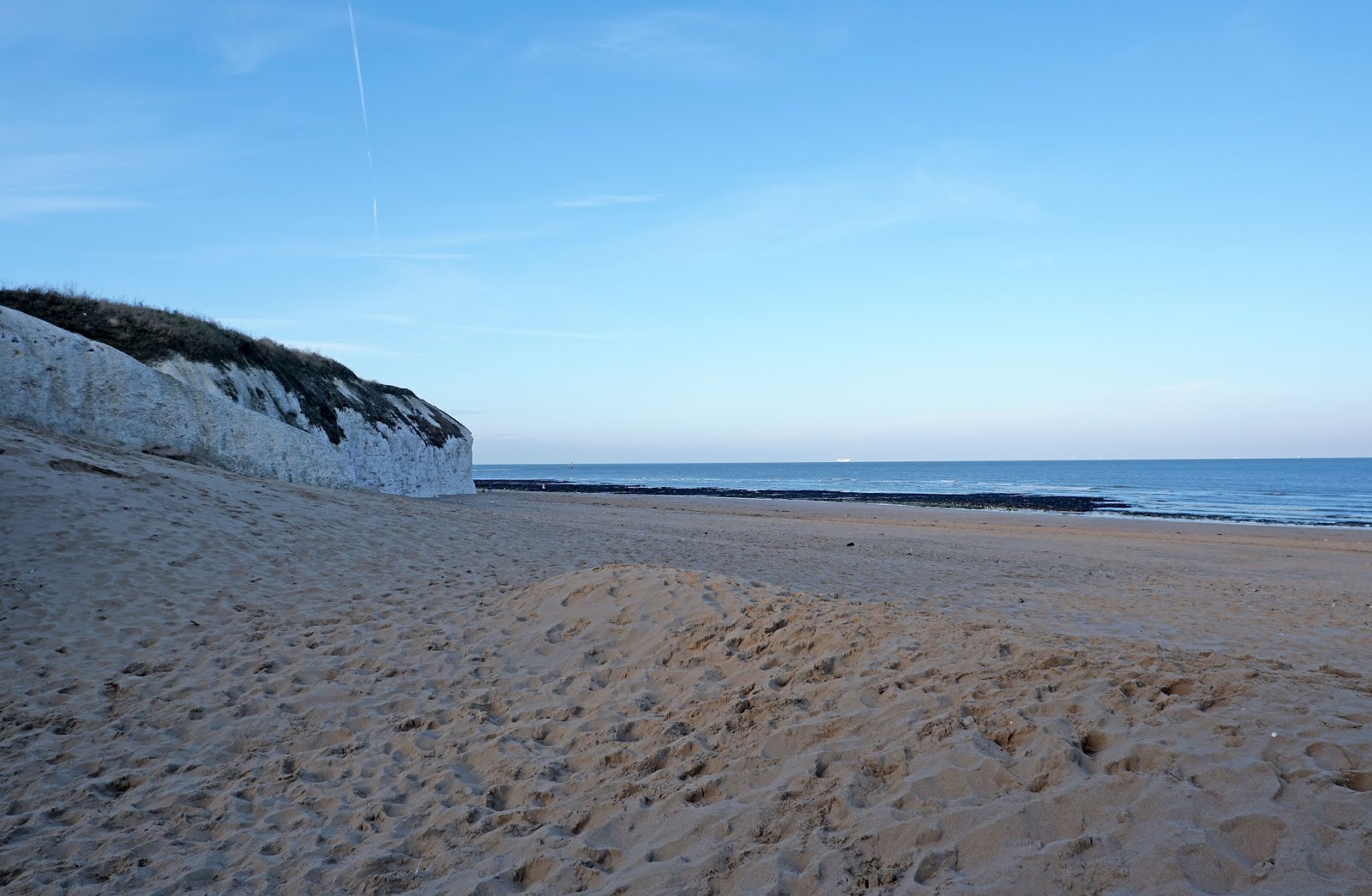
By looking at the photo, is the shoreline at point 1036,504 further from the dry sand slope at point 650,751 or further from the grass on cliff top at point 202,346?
the dry sand slope at point 650,751

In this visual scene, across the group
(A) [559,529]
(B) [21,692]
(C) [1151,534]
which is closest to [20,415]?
(A) [559,529]

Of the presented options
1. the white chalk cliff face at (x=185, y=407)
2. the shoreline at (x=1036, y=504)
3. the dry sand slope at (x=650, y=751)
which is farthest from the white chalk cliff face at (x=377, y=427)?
the shoreline at (x=1036, y=504)

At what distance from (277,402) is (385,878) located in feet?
83.7

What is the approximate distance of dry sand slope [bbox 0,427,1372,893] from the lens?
3.54m

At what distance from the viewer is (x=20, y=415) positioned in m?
14.7

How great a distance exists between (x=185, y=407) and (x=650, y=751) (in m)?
17.3

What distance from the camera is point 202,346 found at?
23719 mm

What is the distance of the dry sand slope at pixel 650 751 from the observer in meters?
3.54

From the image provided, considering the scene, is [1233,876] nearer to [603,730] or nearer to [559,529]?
[603,730]

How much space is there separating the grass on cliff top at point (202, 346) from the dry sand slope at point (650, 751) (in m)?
16.4

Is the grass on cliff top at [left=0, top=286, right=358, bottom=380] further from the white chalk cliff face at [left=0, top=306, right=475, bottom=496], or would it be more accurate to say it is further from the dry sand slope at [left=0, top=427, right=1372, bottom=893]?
the dry sand slope at [left=0, top=427, right=1372, bottom=893]

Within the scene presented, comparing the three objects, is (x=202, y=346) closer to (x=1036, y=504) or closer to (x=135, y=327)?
(x=135, y=327)

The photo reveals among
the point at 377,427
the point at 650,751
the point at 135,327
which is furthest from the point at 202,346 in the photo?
the point at 650,751

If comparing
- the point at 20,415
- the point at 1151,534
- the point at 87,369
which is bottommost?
the point at 1151,534
